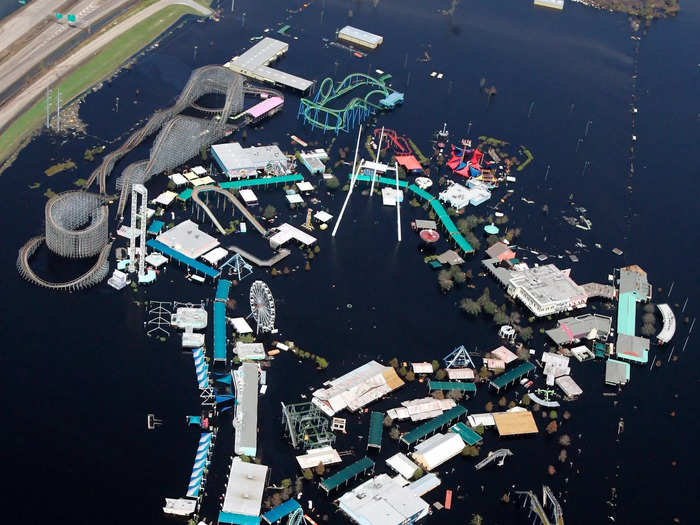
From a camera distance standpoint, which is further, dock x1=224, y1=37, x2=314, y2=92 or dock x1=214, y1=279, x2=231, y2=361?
dock x1=224, y1=37, x2=314, y2=92

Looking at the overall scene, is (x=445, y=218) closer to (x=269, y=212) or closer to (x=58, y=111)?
(x=269, y=212)

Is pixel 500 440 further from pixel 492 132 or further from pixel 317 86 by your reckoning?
pixel 317 86

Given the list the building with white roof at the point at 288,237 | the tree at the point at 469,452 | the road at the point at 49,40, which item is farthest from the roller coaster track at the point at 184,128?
the tree at the point at 469,452

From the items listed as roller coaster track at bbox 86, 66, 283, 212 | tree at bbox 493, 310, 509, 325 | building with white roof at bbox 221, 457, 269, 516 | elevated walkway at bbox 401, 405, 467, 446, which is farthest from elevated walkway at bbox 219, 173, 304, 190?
building with white roof at bbox 221, 457, 269, 516

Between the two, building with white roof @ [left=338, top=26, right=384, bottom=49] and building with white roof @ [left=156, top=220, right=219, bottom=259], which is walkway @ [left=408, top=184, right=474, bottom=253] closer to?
building with white roof @ [left=156, top=220, right=219, bottom=259]

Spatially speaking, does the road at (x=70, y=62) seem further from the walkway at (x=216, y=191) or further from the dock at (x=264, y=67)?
the walkway at (x=216, y=191)

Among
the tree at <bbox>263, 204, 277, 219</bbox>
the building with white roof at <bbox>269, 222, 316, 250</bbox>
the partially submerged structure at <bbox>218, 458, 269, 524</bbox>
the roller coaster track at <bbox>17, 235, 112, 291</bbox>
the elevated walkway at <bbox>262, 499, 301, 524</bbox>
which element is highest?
the tree at <bbox>263, 204, 277, 219</bbox>

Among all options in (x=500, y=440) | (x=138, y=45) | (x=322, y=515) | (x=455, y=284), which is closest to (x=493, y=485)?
(x=500, y=440)
